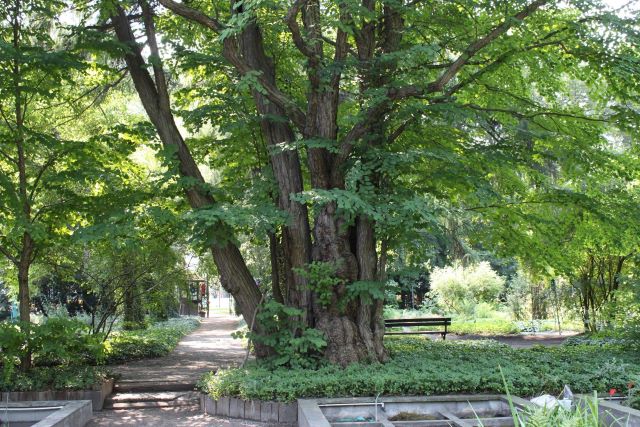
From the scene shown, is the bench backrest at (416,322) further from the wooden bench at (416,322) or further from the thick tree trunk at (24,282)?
the thick tree trunk at (24,282)

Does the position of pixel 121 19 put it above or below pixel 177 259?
above

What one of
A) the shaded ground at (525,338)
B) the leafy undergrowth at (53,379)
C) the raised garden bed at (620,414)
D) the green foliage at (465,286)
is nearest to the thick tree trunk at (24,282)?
→ the leafy undergrowth at (53,379)

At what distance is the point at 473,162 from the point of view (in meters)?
10.3

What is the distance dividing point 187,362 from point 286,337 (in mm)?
4892

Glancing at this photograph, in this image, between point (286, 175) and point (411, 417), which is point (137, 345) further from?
point (411, 417)

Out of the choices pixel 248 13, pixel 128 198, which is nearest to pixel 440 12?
pixel 248 13

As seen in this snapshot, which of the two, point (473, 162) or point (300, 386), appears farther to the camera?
point (473, 162)

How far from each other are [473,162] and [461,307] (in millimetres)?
16777

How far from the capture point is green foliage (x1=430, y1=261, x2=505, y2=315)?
26.2m

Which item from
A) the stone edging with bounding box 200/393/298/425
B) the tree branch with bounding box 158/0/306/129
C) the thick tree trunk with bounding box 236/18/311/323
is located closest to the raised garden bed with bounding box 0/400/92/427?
the stone edging with bounding box 200/393/298/425

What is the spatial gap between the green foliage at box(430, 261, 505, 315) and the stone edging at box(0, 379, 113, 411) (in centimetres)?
1901

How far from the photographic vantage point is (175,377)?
1104 centimetres

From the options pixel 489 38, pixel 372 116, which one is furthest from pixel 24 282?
pixel 489 38

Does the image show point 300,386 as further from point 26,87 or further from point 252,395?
point 26,87
